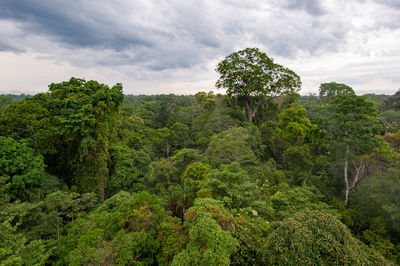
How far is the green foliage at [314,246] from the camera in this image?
3521 mm

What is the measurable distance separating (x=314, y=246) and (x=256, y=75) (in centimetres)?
1591

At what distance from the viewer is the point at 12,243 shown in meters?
4.95

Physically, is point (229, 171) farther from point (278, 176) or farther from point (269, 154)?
point (269, 154)

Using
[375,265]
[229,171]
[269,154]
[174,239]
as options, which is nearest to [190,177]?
[229,171]

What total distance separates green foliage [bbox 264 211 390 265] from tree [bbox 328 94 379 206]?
24.6 feet

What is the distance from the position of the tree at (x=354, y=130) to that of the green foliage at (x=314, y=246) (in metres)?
7.49

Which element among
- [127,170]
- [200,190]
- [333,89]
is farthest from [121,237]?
[333,89]

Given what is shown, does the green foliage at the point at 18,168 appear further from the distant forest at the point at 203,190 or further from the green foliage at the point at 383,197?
the green foliage at the point at 383,197

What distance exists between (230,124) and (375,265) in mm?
13332

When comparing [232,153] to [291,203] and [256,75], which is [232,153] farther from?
[256,75]

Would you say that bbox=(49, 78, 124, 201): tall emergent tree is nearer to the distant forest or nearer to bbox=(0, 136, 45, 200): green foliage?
the distant forest

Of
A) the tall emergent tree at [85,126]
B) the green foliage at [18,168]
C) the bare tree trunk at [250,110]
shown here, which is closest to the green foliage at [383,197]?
the bare tree trunk at [250,110]

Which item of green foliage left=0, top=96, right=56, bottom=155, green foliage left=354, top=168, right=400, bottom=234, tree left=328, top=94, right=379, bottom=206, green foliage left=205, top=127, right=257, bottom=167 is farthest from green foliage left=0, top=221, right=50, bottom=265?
tree left=328, top=94, right=379, bottom=206

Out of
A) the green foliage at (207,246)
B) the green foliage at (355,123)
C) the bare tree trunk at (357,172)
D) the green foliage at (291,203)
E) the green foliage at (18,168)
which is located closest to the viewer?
the green foliage at (207,246)
